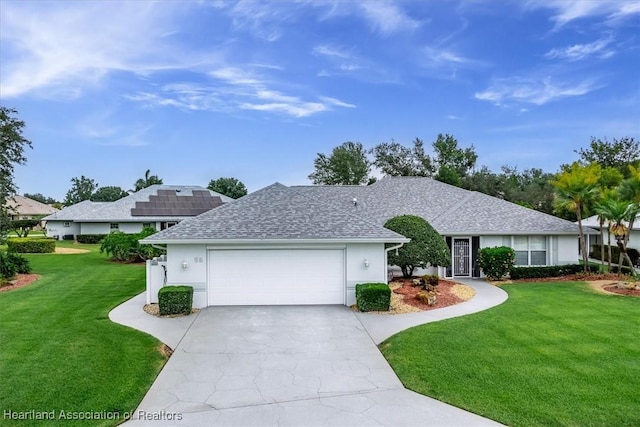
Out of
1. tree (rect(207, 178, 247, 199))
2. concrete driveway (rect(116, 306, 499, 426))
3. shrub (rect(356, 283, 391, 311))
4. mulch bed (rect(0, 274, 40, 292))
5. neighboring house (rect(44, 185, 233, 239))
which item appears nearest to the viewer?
concrete driveway (rect(116, 306, 499, 426))

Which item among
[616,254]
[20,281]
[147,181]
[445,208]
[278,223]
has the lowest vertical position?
[20,281]

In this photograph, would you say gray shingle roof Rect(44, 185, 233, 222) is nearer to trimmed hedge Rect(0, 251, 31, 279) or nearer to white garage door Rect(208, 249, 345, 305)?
trimmed hedge Rect(0, 251, 31, 279)

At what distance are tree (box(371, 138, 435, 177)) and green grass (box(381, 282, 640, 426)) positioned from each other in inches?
1338

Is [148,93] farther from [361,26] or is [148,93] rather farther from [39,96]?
[361,26]

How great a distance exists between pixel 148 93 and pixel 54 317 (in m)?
12.6

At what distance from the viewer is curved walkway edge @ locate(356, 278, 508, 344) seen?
388 inches

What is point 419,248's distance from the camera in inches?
593

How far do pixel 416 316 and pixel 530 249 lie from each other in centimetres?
1047

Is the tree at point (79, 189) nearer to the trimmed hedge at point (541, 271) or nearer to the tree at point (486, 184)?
the tree at point (486, 184)

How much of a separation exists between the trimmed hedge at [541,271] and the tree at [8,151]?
22894 mm

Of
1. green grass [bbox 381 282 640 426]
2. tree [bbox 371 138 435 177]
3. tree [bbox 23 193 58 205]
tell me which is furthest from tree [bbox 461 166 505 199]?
tree [bbox 23 193 58 205]

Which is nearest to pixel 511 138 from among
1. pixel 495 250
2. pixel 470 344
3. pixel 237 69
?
pixel 495 250

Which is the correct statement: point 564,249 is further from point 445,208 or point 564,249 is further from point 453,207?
point 445,208

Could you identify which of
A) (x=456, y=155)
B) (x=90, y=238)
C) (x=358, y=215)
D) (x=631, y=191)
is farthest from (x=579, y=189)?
(x=90, y=238)
